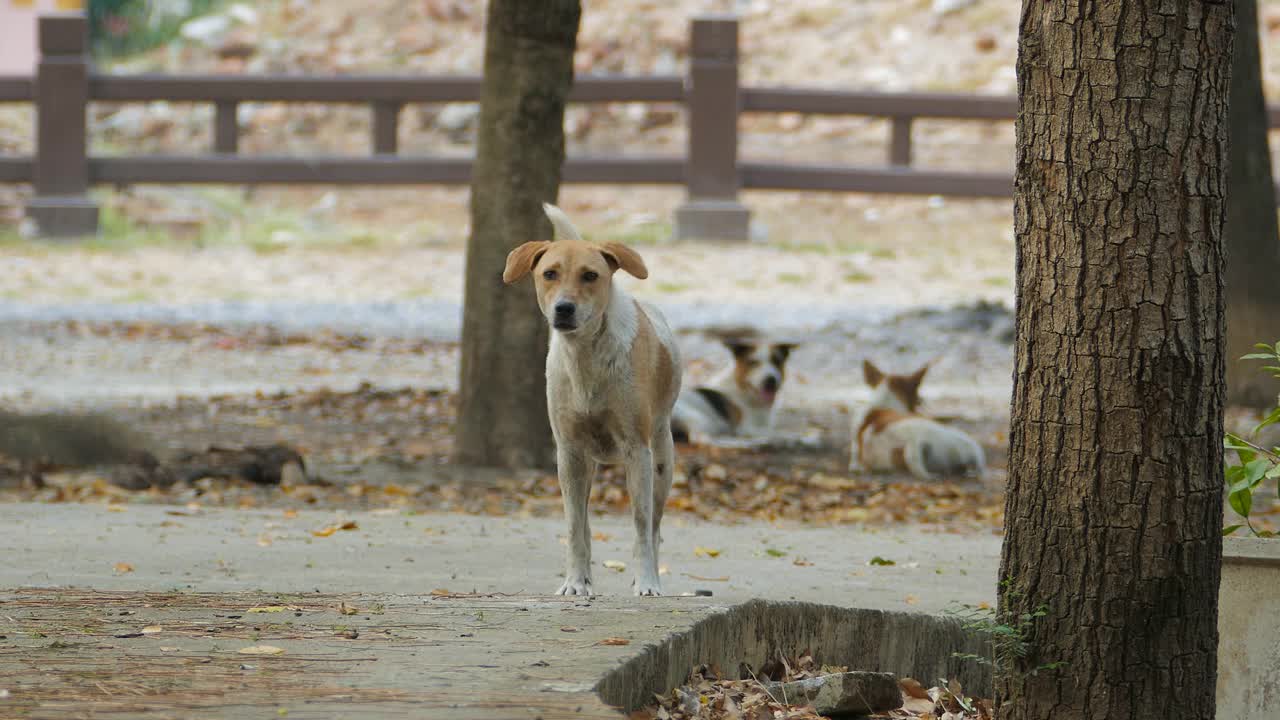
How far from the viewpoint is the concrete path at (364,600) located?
3.49m

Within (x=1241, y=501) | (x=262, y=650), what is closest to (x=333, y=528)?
(x=262, y=650)

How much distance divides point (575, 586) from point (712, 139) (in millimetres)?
14314

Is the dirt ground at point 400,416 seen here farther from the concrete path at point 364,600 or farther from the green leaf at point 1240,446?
the green leaf at point 1240,446

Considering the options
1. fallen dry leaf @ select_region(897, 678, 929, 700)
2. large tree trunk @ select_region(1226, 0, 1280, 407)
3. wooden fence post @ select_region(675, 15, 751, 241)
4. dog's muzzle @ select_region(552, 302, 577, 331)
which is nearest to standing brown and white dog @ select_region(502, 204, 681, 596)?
dog's muzzle @ select_region(552, 302, 577, 331)

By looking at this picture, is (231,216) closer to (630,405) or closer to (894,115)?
(894,115)

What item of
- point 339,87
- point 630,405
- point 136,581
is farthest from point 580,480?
point 339,87

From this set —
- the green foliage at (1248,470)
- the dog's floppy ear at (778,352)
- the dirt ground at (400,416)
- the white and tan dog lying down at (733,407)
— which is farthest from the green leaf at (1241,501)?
the dog's floppy ear at (778,352)

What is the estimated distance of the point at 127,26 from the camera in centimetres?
2958

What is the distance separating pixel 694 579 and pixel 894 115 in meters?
14.3

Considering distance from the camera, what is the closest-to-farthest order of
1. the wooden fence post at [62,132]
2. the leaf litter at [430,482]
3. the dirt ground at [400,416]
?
the leaf litter at [430,482] < the dirt ground at [400,416] < the wooden fence post at [62,132]

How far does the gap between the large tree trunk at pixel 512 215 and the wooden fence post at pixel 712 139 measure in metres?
10.1

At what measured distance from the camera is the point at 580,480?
531cm

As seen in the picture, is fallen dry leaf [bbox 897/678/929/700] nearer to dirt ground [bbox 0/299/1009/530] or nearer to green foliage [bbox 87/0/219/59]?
dirt ground [bbox 0/299/1009/530]

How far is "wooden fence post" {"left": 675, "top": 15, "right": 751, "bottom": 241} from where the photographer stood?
18.9 meters
